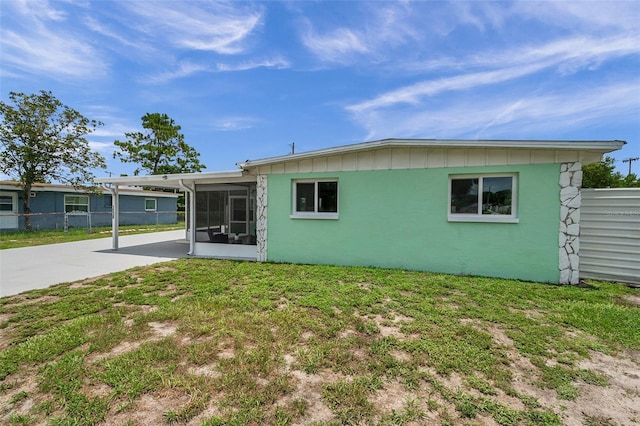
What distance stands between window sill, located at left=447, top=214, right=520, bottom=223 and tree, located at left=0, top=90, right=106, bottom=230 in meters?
22.1

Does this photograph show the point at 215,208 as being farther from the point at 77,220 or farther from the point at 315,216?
the point at 77,220

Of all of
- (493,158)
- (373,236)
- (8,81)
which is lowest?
(373,236)

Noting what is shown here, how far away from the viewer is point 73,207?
1942 centimetres

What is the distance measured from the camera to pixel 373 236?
7.37 metres

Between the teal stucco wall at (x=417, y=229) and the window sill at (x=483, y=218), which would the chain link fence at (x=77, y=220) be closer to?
the teal stucco wall at (x=417, y=229)

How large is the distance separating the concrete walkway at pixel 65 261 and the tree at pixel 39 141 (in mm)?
8846

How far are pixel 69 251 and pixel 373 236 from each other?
11.5 meters

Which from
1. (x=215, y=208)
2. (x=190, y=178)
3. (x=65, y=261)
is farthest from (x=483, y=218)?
(x=65, y=261)

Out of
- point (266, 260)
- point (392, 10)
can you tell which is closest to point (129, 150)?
point (266, 260)

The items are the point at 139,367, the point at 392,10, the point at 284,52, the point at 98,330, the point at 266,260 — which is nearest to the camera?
the point at 139,367

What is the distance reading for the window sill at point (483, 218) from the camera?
6242 mm

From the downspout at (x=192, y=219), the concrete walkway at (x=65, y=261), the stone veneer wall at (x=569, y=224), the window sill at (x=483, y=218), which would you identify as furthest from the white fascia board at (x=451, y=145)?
the concrete walkway at (x=65, y=261)

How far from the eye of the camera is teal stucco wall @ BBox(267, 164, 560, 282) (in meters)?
6.08

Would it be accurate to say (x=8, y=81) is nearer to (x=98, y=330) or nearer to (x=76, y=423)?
(x=98, y=330)
